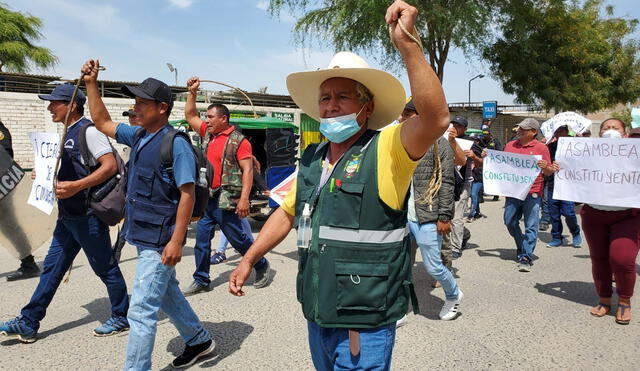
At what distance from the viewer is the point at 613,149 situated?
455cm

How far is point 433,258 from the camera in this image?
4.21 metres

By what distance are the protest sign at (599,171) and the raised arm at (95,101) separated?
13.7 feet

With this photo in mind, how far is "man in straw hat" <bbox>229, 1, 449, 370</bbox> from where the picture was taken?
1.85 m

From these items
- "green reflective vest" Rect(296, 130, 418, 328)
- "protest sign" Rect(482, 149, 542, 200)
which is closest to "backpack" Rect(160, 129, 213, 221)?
"green reflective vest" Rect(296, 130, 418, 328)

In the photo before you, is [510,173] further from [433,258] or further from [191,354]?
[191,354]

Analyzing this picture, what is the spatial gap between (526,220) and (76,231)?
5.13 meters

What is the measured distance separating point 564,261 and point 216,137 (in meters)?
4.94

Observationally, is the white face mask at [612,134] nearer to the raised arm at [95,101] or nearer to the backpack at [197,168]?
the backpack at [197,168]

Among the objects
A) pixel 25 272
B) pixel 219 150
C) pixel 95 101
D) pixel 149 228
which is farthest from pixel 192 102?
pixel 25 272

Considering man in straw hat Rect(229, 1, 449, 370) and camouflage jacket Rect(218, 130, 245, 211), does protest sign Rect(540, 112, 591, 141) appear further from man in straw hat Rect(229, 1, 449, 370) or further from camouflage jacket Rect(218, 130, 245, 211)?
man in straw hat Rect(229, 1, 449, 370)

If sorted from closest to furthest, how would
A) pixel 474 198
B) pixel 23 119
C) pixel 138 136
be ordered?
pixel 138 136 < pixel 474 198 < pixel 23 119

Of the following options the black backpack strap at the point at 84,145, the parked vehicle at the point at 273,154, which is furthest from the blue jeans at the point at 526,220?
the black backpack strap at the point at 84,145

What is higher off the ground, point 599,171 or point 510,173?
point 599,171

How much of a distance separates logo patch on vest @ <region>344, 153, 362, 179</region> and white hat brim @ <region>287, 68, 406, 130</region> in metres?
0.30
